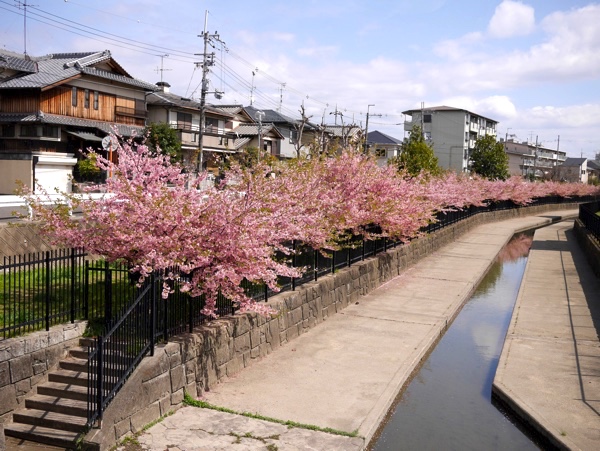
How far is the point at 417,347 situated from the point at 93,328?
7.04m

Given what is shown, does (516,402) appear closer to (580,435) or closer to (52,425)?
(580,435)

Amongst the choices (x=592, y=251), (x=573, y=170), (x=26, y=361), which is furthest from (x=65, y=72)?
(x=573, y=170)

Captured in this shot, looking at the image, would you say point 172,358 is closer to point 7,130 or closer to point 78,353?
point 78,353

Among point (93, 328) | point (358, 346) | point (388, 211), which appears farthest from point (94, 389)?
point (388, 211)

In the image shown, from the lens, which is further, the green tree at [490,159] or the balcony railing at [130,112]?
the green tree at [490,159]

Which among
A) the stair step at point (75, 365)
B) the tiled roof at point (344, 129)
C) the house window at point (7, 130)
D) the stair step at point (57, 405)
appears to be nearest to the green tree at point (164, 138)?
the house window at point (7, 130)

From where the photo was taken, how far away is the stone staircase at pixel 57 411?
816 centimetres

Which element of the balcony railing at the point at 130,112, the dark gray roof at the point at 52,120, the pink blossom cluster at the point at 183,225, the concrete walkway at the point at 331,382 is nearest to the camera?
the concrete walkway at the point at 331,382

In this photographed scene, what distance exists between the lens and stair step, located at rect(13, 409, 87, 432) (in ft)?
27.0

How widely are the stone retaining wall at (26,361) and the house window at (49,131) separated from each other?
1262 inches

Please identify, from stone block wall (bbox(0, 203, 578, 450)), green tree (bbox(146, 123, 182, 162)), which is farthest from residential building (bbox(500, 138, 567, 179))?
stone block wall (bbox(0, 203, 578, 450))

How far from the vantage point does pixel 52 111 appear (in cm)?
3856

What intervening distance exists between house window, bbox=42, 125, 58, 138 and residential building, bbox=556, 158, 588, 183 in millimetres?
112312

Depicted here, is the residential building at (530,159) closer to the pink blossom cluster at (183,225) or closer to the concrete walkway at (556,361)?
the concrete walkway at (556,361)
